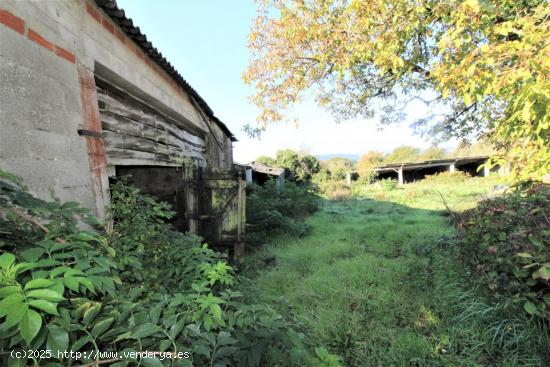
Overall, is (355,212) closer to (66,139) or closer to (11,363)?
(66,139)

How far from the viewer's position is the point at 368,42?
12.8 ft

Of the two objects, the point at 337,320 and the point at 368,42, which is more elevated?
the point at 368,42

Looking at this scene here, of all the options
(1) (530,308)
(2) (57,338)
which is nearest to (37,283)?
(2) (57,338)

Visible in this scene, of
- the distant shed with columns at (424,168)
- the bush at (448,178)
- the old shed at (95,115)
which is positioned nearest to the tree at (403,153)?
A: the distant shed with columns at (424,168)

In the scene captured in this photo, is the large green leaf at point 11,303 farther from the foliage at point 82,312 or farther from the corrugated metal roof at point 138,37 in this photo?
the corrugated metal roof at point 138,37

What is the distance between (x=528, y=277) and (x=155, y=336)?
3001mm

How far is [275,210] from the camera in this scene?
7539 millimetres

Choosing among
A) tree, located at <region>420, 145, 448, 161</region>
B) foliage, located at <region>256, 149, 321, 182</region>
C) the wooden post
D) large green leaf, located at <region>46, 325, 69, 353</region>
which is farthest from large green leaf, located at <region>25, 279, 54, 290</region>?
tree, located at <region>420, 145, 448, 161</region>

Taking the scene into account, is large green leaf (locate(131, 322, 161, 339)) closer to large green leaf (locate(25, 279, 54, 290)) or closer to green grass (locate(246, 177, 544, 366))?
large green leaf (locate(25, 279, 54, 290))

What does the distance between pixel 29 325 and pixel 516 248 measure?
324 cm

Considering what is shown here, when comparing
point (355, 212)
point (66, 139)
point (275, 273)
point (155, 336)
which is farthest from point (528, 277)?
point (355, 212)

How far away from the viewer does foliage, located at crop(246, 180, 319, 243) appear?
704 cm

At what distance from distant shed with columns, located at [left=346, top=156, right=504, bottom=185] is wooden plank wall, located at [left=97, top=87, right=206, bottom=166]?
2130cm

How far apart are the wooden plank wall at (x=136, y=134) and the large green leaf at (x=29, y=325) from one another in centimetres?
245
